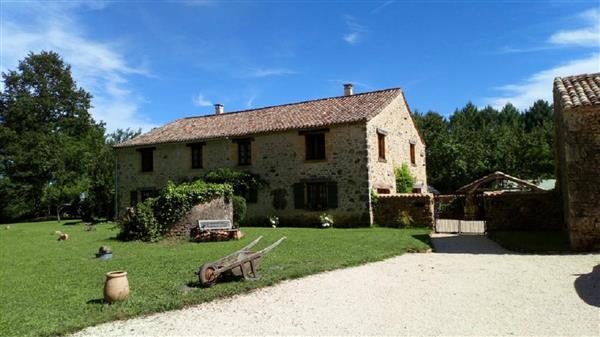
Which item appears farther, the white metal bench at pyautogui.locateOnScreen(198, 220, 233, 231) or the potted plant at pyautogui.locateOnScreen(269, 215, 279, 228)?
the potted plant at pyautogui.locateOnScreen(269, 215, 279, 228)

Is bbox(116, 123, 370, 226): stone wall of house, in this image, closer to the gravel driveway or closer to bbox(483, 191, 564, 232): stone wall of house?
bbox(483, 191, 564, 232): stone wall of house

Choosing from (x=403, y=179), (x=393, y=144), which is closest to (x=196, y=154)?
(x=393, y=144)

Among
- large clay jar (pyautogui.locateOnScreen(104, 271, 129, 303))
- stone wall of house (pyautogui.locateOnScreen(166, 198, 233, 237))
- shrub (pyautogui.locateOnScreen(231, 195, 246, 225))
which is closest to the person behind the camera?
large clay jar (pyautogui.locateOnScreen(104, 271, 129, 303))

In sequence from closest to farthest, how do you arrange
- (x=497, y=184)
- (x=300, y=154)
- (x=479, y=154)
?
(x=300, y=154)
(x=497, y=184)
(x=479, y=154)

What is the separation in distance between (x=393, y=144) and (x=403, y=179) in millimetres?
1873

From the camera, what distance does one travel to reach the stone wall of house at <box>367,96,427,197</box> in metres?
19.3

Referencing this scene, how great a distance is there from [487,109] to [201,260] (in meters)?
56.3

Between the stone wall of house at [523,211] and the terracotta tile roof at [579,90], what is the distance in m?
3.68

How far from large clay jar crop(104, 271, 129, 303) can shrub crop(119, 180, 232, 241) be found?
8.59 meters

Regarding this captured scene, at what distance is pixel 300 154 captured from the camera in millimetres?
20328

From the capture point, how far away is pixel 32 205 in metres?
34.5

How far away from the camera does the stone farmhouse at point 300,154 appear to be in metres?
19.0

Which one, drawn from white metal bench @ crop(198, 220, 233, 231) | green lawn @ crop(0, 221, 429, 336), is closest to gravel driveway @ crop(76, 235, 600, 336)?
green lawn @ crop(0, 221, 429, 336)

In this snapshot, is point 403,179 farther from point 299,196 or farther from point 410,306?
point 410,306
